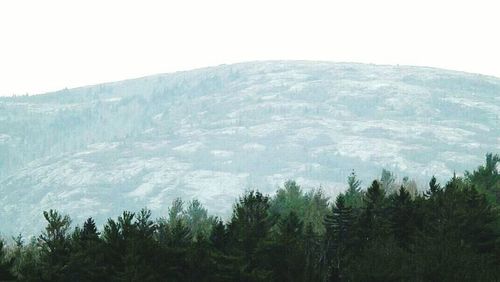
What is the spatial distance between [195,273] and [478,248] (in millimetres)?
17145

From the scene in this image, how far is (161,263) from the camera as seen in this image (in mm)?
37406

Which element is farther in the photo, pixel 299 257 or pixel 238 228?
pixel 238 228

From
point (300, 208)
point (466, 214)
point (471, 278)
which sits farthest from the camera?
point (300, 208)

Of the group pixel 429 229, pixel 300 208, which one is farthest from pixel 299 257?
pixel 300 208

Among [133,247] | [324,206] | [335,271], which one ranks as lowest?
[324,206]

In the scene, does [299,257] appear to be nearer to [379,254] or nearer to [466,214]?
[379,254]

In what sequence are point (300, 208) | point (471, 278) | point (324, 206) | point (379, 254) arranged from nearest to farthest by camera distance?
1. point (471, 278)
2. point (379, 254)
3. point (300, 208)
4. point (324, 206)

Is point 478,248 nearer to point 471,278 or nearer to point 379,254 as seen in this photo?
point 379,254

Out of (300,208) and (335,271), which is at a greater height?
(335,271)

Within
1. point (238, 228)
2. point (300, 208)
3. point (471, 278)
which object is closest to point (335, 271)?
point (238, 228)

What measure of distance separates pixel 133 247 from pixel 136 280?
214 centimetres

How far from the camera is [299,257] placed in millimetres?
38062

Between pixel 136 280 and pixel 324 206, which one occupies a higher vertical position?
pixel 136 280

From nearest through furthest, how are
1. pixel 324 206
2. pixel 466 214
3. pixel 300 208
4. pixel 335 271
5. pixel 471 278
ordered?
1. pixel 471 278
2. pixel 335 271
3. pixel 466 214
4. pixel 300 208
5. pixel 324 206
